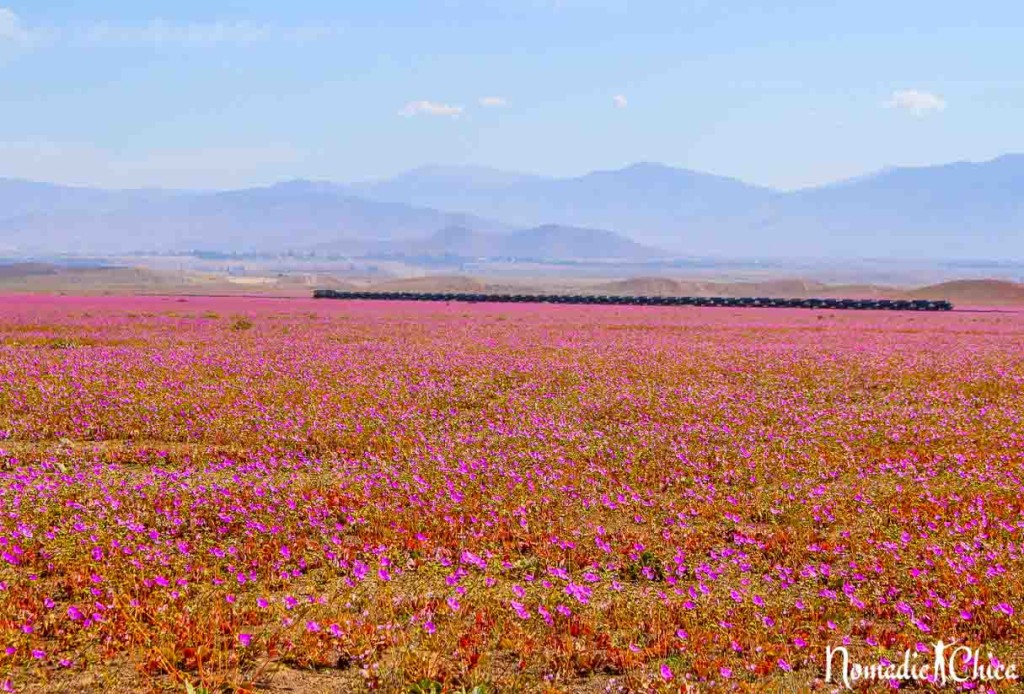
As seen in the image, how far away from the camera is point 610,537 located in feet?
30.3

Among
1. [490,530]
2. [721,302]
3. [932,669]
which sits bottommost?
[932,669]

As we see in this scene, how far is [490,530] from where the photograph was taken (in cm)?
926

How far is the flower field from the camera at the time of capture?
654 cm

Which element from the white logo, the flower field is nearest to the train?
the flower field

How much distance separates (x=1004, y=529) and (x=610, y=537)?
155 inches

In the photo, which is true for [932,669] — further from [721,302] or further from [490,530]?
[721,302]

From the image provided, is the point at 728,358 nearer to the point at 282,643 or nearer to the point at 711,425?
the point at 711,425

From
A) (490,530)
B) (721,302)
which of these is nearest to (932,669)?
(490,530)

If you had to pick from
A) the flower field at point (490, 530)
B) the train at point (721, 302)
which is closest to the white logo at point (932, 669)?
the flower field at point (490, 530)

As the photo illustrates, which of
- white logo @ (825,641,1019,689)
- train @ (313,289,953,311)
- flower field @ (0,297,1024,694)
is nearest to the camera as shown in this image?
white logo @ (825,641,1019,689)

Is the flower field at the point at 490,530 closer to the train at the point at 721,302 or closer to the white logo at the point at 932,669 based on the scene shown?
the white logo at the point at 932,669

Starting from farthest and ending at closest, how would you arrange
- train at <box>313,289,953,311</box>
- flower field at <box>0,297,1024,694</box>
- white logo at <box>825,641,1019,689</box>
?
train at <box>313,289,953,311</box> < flower field at <box>0,297,1024,694</box> < white logo at <box>825,641,1019,689</box>

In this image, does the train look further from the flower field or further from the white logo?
the white logo

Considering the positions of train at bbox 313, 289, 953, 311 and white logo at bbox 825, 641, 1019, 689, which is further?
train at bbox 313, 289, 953, 311
